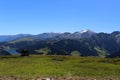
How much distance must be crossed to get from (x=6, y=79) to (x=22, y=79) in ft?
4.51

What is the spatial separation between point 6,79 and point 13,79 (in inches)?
24.2


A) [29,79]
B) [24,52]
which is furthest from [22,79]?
[24,52]

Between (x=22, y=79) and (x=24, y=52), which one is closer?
(x=22, y=79)

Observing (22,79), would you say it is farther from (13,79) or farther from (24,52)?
(24,52)

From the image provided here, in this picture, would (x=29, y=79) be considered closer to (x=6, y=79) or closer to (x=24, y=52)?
(x=6, y=79)

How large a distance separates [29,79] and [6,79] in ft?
6.50

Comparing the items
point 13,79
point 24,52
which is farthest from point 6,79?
point 24,52

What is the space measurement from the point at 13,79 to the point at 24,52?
120144 millimetres

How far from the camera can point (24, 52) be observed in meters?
146

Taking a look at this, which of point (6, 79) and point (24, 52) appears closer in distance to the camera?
point (6, 79)

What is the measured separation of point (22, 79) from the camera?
2641cm

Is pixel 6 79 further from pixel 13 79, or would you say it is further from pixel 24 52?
pixel 24 52

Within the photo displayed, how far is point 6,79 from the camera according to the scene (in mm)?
26109

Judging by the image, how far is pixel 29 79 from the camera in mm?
26141
